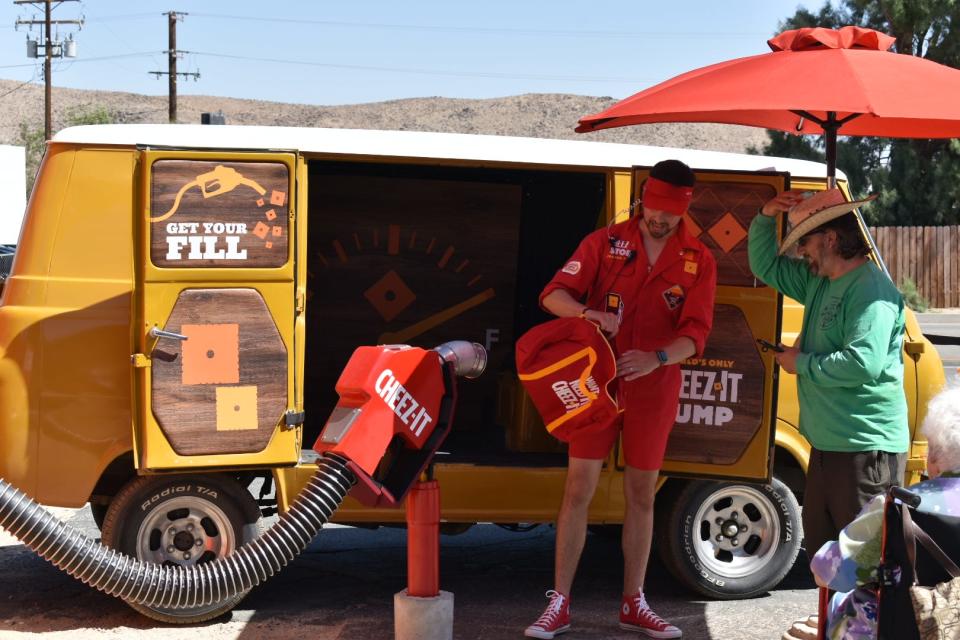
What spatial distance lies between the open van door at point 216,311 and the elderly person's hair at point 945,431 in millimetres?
3111

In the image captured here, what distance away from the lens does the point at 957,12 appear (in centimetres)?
3234

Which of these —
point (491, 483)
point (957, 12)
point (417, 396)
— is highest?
point (957, 12)

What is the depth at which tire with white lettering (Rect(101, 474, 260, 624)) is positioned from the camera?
5680 millimetres

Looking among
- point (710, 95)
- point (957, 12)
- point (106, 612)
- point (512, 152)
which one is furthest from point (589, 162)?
point (957, 12)

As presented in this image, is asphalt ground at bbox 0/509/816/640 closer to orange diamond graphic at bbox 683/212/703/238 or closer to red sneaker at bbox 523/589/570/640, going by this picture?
red sneaker at bbox 523/589/570/640

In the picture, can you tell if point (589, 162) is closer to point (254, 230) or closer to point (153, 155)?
→ point (254, 230)

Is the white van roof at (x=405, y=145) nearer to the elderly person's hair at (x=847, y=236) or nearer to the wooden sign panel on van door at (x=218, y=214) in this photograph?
the wooden sign panel on van door at (x=218, y=214)

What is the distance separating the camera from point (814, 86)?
15.5 ft

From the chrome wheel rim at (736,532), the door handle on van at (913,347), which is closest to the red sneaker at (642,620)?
the chrome wheel rim at (736,532)

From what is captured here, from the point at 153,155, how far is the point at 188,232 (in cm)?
37

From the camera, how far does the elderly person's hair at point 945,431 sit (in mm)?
3273

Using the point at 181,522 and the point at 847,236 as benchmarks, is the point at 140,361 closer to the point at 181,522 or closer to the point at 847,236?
the point at 181,522

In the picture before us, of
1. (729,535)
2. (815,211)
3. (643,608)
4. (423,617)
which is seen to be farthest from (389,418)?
(729,535)

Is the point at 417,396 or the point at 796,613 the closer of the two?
the point at 417,396
